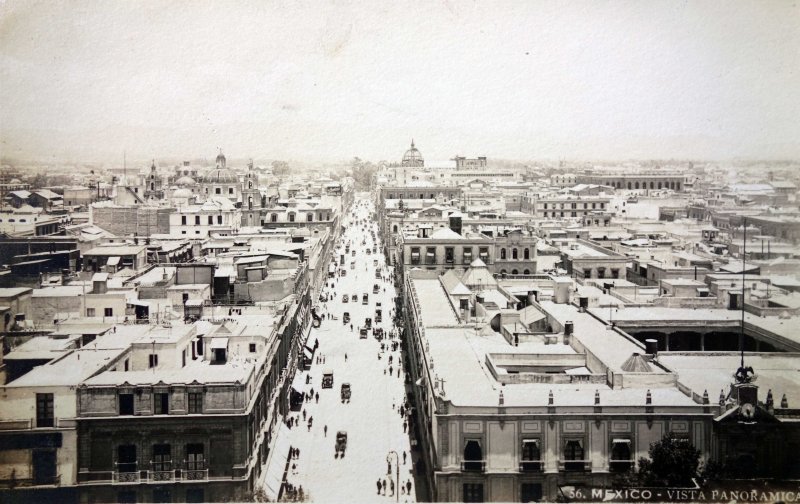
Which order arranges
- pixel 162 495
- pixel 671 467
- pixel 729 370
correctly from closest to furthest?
pixel 671 467
pixel 162 495
pixel 729 370

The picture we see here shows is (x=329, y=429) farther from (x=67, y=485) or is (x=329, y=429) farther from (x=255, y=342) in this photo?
(x=67, y=485)

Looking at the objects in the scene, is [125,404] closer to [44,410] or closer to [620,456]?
[44,410]

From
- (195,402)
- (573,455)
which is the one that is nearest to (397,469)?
(573,455)

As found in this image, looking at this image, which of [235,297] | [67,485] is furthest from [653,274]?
[67,485]

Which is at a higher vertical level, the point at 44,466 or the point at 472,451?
the point at 472,451

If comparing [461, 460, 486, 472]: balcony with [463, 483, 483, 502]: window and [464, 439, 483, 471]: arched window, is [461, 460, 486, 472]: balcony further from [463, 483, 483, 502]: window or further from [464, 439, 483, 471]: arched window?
[463, 483, 483, 502]: window

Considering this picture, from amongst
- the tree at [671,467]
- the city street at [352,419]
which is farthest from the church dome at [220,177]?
the tree at [671,467]
